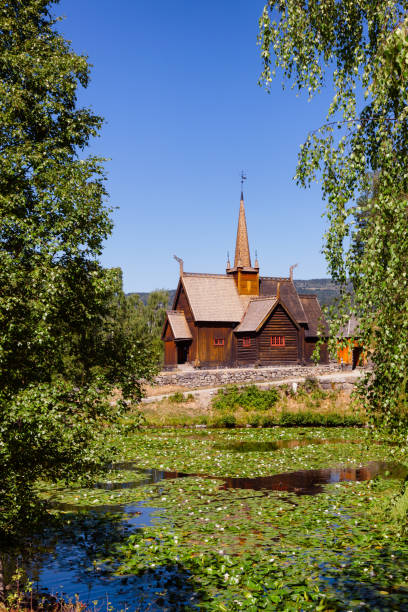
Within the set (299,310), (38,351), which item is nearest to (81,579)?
(38,351)

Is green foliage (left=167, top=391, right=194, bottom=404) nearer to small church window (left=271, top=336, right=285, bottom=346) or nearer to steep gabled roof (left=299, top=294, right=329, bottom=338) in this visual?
small church window (left=271, top=336, right=285, bottom=346)

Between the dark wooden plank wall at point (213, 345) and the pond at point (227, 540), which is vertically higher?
the dark wooden plank wall at point (213, 345)

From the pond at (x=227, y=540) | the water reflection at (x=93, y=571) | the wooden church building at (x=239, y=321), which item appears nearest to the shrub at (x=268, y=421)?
the pond at (x=227, y=540)

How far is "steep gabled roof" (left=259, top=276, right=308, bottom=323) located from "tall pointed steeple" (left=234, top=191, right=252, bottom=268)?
271 cm

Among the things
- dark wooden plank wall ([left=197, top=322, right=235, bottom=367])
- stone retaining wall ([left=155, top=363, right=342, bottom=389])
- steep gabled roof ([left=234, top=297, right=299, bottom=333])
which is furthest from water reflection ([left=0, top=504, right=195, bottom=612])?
dark wooden plank wall ([left=197, top=322, right=235, bottom=367])

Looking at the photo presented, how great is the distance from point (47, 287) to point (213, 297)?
41.5 metres

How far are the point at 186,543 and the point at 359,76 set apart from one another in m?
9.62

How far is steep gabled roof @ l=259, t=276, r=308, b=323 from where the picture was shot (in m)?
51.1

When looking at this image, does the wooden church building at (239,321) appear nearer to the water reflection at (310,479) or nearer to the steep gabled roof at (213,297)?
the steep gabled roof at (213,297)

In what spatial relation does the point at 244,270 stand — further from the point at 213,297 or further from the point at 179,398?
the point at 179,398

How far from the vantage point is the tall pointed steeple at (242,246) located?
5228 cm

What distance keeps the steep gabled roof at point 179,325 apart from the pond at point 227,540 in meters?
29.2

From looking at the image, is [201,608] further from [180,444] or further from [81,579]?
[180,444]

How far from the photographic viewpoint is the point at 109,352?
13.4 meters
